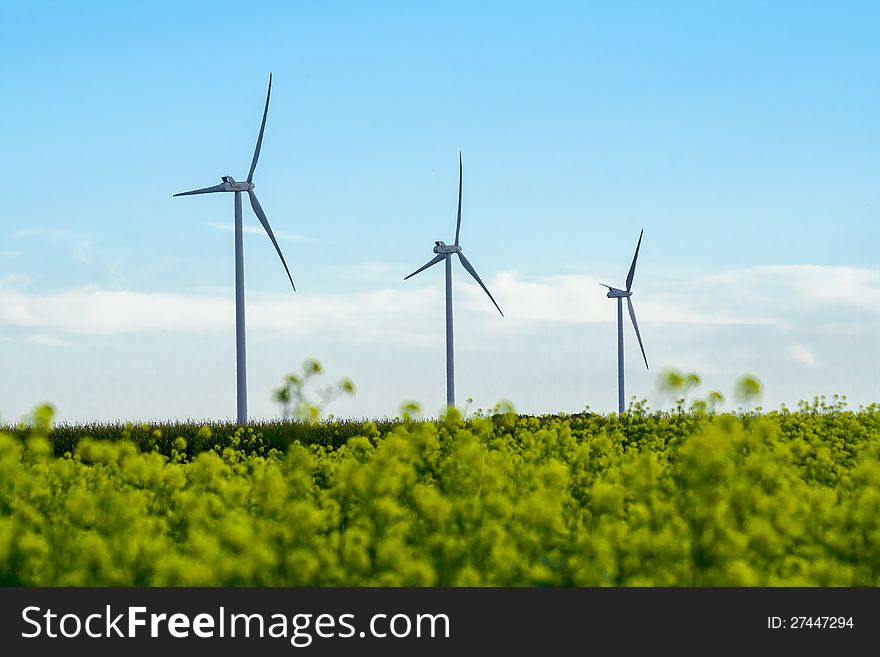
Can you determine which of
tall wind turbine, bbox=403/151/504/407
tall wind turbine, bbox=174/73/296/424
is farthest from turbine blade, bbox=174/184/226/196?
tall wind turbine, bbox=403/151/504/407

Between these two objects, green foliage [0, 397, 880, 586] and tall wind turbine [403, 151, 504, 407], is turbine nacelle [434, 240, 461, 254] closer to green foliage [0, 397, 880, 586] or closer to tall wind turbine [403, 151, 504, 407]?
tall wind turbine [403, 151, 504, 407]

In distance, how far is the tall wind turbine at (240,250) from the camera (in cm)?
2812

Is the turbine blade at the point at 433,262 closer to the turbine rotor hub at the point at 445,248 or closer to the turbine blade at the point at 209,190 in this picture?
the turbine rotor hub at the point at 445,248

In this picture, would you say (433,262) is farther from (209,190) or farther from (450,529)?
(450,529)

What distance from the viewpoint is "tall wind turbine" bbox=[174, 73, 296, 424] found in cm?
2812

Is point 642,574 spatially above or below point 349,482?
below

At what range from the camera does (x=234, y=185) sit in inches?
1249

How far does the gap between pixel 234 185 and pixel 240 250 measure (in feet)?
11.2

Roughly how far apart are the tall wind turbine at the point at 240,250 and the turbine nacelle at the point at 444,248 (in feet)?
27.8

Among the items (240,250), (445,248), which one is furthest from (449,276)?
(240,250)
